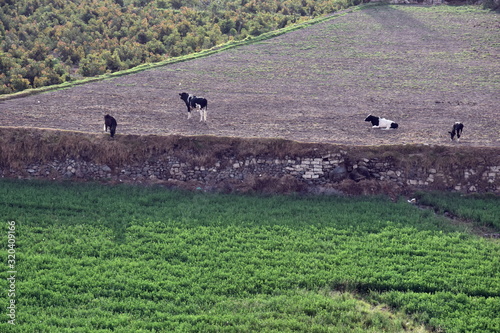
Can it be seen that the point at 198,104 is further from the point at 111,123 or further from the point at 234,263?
the point at 234,263

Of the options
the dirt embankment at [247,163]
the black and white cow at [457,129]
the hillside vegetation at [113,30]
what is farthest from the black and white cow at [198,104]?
the black and white cow at [457,129]

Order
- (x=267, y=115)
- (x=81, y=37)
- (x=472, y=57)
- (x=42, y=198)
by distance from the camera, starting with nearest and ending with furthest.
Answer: (x=42, y=198), (x=267, y=115), (x=472, y=57), (x=81, y=37)

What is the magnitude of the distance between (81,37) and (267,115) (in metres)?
20.2

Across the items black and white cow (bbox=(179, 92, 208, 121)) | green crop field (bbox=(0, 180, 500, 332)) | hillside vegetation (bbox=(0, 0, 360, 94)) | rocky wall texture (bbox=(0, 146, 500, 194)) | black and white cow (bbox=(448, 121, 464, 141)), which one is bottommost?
green crop field (bbox=(0, 180, 500, 332))

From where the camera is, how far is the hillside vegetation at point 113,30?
36688 millimetres

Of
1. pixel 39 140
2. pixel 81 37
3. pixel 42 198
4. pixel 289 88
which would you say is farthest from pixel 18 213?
pixel 81 37

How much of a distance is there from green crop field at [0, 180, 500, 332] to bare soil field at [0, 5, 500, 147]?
419 cm

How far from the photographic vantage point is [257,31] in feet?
143

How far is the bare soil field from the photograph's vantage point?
26.6m

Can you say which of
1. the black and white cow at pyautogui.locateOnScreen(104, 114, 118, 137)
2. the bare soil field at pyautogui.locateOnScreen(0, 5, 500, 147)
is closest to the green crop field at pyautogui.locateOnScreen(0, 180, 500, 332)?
the black and white cow at pyautogui.locateOnScreen(104, 114, 118, 137)

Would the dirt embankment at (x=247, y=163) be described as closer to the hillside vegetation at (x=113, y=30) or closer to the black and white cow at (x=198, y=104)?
the black and white cow at (x=198, y=104)

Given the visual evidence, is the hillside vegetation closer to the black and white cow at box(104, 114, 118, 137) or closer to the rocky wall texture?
the black and white cow at box(104, 114, 118, 137)

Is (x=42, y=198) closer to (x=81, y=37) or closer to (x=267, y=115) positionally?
(x=267, y=115)

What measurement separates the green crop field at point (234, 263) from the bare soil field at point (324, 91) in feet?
13.8
